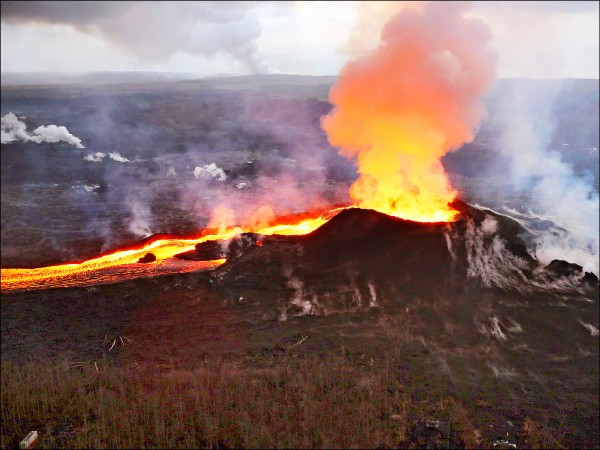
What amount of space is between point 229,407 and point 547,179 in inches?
1440

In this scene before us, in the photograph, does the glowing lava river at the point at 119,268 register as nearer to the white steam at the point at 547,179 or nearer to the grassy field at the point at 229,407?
the grassy field at the point at 229,407

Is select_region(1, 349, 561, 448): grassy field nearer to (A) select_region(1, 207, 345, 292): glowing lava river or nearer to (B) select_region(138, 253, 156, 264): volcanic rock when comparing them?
(A) select_region(1, 207, 345, 292): glowing lava river

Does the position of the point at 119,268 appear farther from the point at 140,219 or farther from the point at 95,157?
the point at 95,157

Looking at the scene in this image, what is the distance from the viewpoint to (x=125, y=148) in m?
41.1

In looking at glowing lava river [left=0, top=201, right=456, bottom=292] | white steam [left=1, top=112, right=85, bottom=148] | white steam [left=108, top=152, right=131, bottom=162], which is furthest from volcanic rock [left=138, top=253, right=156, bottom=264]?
white steam [left=108, top=152, right=131, bottom=162]

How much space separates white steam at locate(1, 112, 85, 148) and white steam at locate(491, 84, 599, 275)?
91.1 ft

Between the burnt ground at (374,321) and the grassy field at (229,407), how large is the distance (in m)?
0.44

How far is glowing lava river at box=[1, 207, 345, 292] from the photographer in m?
18.0

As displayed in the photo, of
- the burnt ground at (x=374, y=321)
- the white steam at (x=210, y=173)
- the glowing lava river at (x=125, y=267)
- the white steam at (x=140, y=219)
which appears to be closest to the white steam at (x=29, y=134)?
the white steam at (x=140, y=219)

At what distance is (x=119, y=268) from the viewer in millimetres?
19109

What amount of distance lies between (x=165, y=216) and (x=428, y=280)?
1785cm

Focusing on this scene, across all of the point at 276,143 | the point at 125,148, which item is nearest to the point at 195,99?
the point at 276,143

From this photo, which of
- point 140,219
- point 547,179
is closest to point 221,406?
point 140,219

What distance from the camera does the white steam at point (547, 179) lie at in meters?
18.5
